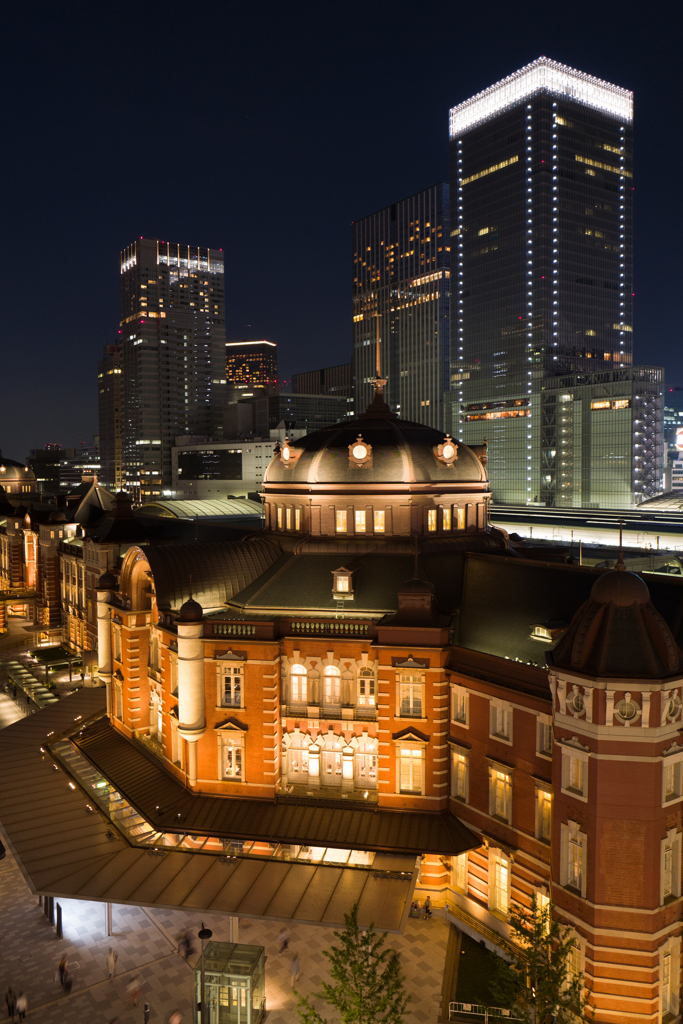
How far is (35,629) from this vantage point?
97875 mm

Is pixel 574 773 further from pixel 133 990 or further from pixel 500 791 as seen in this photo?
pixel 133 990

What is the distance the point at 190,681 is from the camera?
137 ft

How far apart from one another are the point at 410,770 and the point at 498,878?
6.86m

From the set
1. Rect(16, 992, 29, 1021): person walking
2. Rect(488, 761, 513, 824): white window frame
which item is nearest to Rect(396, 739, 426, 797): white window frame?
Rect(488, 761, 513, 824): white window frame

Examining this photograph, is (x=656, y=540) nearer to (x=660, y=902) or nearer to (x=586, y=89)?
(x=660, y=902)

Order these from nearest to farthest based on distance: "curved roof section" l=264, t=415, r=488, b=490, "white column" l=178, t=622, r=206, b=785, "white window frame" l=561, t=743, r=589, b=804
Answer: "white window frame" l=561, t=743, r=589, b=804, "white column" l=178, t=622, r=206, b=785, "curved roof section" l=264, t=415, r=488, b=490

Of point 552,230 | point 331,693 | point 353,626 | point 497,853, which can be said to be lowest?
point 497,853

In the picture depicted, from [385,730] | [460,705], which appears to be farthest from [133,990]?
[460,705]

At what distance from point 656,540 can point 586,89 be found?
485 feet

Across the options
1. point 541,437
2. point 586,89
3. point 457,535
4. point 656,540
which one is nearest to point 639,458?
point 541,437

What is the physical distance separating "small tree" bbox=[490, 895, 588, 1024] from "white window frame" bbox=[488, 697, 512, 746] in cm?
814

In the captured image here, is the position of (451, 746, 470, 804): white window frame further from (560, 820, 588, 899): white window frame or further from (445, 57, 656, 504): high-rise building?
(445, 57, 656, 504): high-rise building

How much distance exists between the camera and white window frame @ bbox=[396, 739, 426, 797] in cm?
3969

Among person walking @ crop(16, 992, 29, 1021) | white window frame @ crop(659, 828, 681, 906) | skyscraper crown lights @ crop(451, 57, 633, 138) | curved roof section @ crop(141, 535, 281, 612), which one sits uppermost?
skyscraper crown lights @ crop(451, 57, 633, 138)
